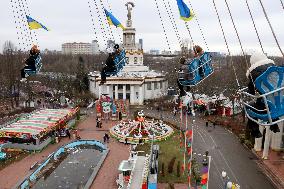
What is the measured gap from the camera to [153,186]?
59.5 ft

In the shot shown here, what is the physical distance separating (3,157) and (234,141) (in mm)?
18988

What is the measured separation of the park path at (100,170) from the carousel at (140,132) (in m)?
0.84

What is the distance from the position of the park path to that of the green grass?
217 centimetres

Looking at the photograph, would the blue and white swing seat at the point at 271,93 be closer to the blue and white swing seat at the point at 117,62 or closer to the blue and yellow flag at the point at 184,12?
the blue and yellow flag at the point at 184,12

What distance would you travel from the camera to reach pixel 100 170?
877 inches

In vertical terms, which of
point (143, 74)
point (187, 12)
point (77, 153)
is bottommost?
point (77, 153)

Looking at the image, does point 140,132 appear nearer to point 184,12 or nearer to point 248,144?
point 248,144

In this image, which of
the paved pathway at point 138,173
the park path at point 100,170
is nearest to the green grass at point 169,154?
the paved pathway at point 138,173

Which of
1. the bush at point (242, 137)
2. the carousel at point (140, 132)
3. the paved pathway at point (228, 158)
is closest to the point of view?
the paved pathway at point (228, 158)

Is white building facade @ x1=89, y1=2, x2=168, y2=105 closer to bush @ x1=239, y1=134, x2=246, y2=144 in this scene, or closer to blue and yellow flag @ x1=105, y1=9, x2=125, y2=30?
bush @ x1=239, y1=134, x2=246, y2=144

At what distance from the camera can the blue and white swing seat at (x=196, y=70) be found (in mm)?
15562

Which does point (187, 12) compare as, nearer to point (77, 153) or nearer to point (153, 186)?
point (153, 186)

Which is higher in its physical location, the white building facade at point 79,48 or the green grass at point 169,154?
the white building facade at point 79,48

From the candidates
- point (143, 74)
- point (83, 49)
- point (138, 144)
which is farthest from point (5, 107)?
point (83, 49)
